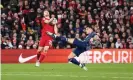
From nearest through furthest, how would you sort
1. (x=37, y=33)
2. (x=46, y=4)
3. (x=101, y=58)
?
(x=101, y=58)
(x=37, y=33)
(x=46, y=4)

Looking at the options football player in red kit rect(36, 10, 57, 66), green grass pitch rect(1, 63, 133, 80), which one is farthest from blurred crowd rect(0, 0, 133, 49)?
green grass pitch rect(1, 63, 133, 80)

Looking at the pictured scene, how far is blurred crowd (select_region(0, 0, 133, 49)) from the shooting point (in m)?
25.5

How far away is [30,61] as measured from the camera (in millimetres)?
24484

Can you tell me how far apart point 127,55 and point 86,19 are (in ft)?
12.8

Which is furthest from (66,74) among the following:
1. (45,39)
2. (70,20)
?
(70,20)

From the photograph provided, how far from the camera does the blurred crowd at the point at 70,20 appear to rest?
25.5 m

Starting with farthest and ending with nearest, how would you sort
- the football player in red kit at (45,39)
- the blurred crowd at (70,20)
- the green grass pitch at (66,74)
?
the blurred crowd at (70,20) → the football player in red kit at (45,39) → the green grass pitch at (66,74)

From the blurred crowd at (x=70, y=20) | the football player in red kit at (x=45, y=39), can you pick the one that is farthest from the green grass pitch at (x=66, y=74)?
the blurred crowd at (x=70, y=20)

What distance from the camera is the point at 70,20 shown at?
87.9ft

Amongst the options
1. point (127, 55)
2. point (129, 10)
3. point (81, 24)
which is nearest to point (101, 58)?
point (127, 55)

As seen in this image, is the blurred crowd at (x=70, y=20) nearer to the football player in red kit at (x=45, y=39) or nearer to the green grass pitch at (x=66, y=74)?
the football player in red kit at (x=45, y=39)

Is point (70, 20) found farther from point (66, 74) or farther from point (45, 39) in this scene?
point (66, 74)

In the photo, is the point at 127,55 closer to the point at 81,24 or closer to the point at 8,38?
the point at 81,24

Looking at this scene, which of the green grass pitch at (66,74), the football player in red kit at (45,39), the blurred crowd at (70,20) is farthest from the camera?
the blurred crowd at (70,20)
